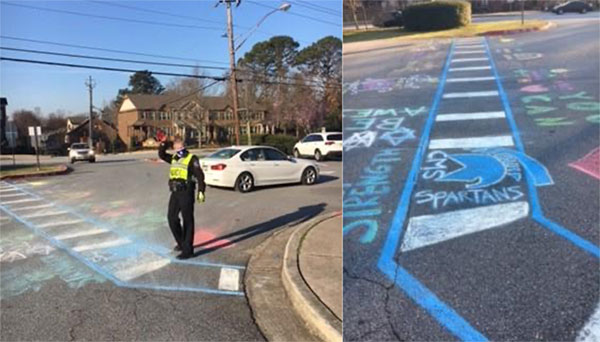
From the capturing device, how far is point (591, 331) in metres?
3.28

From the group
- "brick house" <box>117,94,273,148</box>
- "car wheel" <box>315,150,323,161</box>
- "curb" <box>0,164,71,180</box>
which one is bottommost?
"curb" <box>0,164,71,180</box>

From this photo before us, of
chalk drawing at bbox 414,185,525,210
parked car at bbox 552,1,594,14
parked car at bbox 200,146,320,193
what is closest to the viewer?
parked car at bbox 200,146,320,193

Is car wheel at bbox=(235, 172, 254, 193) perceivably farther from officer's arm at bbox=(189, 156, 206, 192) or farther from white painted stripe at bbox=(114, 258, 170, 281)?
white painted stripe at bbox=(114, 258, 170, 281)

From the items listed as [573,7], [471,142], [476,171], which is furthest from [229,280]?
[573,7]

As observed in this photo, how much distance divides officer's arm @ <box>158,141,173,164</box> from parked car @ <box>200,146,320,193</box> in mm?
110

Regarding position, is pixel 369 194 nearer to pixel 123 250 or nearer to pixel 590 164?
pixel 590 164

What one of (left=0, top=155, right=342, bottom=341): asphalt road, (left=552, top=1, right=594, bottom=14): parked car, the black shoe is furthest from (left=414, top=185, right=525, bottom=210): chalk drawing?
the black shoe

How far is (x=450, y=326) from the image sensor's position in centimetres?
350

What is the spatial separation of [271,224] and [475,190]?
15.9 ft

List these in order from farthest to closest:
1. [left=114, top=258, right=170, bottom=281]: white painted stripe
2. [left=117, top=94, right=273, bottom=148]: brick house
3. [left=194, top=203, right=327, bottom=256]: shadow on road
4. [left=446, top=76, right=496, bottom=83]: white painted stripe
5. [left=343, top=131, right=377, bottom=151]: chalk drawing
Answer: [left=446, top=76, right=496, bottom=83]: white painted stripe → [left=343, top=131, right=377, bottom=151]: chalk drawing → [left=114, top=258, right=170, bottom=281]: white painted stripe → [left=194, top=203, right=327, bottom=256]: shadow on road → [left=117, top=94, right=273, bottom=148]: brick house

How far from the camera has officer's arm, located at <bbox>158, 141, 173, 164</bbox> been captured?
60.7 inches

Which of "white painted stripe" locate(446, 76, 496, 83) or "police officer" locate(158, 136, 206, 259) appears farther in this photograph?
"white painted stripe" locate(446, 76, 496, 83)

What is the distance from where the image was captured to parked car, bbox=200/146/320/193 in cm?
169

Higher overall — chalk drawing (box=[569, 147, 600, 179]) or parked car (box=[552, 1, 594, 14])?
parked car (box=[552, 1, 594, 14])
